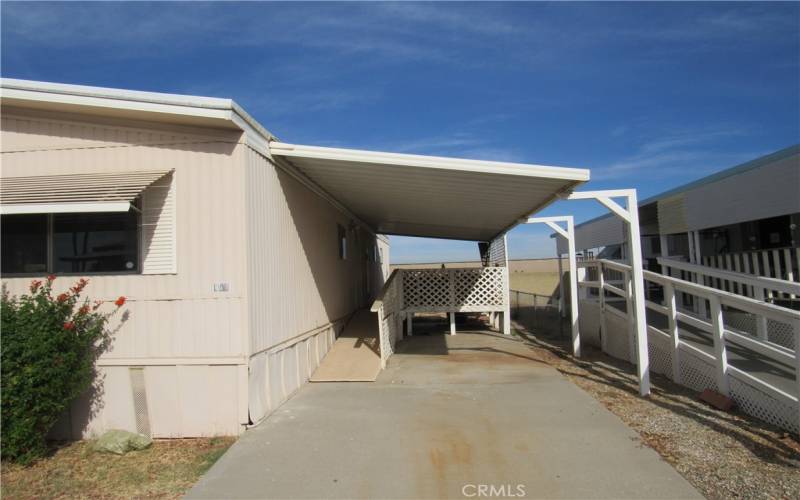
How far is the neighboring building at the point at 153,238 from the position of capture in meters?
5.21

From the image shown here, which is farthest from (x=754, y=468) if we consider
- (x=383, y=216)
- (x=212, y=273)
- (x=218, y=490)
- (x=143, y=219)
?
(x=383, y=216)

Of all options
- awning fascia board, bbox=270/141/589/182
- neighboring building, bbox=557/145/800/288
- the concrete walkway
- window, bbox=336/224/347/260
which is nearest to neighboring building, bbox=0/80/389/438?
the concrete walkway

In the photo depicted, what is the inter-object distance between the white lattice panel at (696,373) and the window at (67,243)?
6667mm

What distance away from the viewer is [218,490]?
386 centimetres

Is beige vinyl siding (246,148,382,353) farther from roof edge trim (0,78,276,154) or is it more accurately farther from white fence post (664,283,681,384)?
white fence post (664,283,681,384)

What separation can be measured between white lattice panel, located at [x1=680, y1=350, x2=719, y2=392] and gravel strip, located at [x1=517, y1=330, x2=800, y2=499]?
0.15 metres

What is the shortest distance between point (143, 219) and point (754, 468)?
19.6ft

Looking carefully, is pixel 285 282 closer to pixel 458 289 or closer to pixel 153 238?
pixel 153 238

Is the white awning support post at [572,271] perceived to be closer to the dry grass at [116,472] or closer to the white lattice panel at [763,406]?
the white lattice panel at [763,406]

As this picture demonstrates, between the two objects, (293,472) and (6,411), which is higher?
(6,411)

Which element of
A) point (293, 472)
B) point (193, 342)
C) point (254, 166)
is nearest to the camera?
point (293, 472)

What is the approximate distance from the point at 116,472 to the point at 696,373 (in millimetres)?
6510

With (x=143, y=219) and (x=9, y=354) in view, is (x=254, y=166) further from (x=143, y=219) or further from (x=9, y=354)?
(x=9, y=354)

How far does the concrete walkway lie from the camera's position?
3805 millimetres
